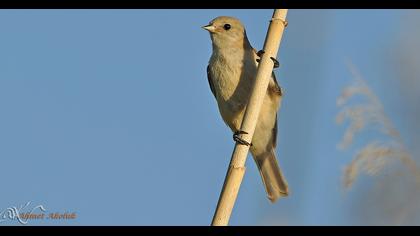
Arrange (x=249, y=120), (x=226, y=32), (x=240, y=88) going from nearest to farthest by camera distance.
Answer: (x=249, y=120) → (x=240, y=88) → (x=226, y=32)

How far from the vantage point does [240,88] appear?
4.25 m

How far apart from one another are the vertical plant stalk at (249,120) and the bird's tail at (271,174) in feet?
5.32

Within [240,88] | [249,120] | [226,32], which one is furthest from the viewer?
[226,32]

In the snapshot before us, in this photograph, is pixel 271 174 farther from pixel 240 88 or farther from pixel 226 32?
pixel 226 32

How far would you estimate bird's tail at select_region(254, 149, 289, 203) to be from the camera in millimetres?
4098

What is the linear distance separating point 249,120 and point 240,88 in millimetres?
1978

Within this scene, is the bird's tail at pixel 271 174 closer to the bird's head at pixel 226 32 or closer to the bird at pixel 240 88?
the bird at pixel 240 88

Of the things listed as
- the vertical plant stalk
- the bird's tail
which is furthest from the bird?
the vertical plant stalk

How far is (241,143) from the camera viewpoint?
A: 7.23 feet

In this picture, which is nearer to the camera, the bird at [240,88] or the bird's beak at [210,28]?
the bird at [240,88]

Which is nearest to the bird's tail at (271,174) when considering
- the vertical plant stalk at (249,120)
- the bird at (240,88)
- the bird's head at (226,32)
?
the bird at (240,88)

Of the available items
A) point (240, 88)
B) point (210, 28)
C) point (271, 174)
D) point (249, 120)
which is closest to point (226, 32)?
point (210, 28)

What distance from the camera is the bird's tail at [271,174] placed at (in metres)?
4.10

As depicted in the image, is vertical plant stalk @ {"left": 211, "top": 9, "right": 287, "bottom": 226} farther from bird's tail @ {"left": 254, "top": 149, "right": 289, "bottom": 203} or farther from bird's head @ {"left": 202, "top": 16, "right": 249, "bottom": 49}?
bird's head @ {"left": 202, "top": 16, "right": 249, "bottom": 49}
